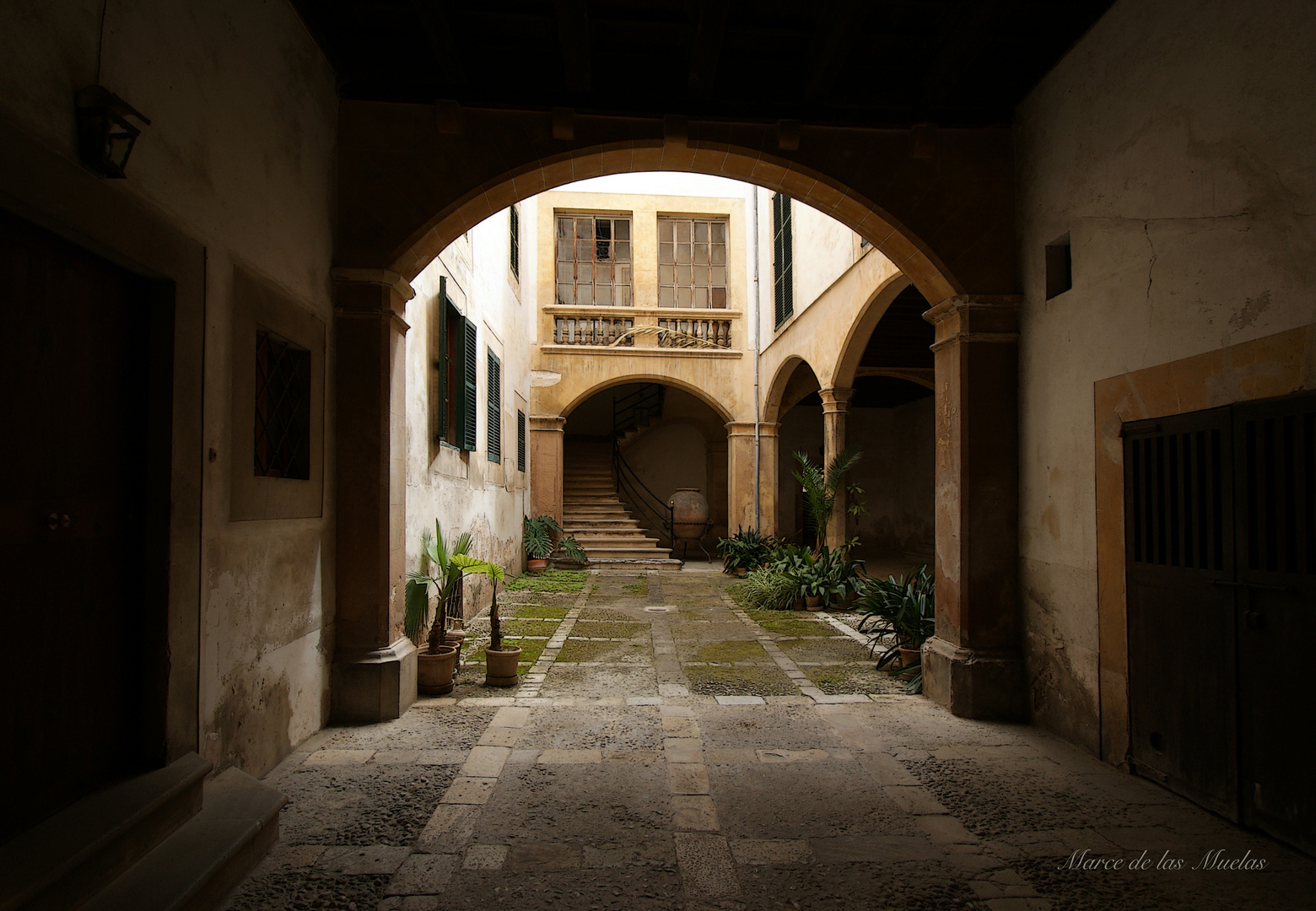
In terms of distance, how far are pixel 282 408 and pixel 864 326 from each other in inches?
280

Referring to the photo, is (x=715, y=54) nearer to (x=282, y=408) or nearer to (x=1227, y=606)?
(x=282, y=408)

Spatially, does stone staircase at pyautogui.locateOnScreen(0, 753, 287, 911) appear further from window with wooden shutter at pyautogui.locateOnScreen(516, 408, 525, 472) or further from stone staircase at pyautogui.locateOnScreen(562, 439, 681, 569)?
stone staircase at pyautogui.locateOnScreen(562, 439, 681, 569)

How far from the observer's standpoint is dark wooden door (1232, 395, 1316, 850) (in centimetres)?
274

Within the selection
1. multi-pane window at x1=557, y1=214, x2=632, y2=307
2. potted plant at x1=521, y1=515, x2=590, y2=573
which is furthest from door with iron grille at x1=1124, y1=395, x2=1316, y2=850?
A: multi-pane window at x1=557, y1=214, x2=632, y2=307

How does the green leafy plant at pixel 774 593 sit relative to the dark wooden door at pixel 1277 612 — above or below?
below

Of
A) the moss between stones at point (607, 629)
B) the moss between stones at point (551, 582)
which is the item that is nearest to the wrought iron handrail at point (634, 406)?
the moss between stones at point (551, 582)

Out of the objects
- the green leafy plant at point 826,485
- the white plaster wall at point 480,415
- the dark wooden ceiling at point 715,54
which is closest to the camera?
the dark wooden ceiling at point 715,54

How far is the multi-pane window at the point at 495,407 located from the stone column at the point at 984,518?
6.20 metres

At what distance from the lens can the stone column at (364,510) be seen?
4.31m

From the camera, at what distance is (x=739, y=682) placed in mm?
5371

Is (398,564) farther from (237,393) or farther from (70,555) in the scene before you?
(70,555)

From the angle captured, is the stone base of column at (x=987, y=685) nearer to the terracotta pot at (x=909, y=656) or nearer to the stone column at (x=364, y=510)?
A: the terracotta pot at (x=909, y=656)

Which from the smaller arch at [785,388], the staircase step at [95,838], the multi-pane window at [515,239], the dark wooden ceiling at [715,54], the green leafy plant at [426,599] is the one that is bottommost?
the staircase step at [95,838]

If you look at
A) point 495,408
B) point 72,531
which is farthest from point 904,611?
point 495,408
